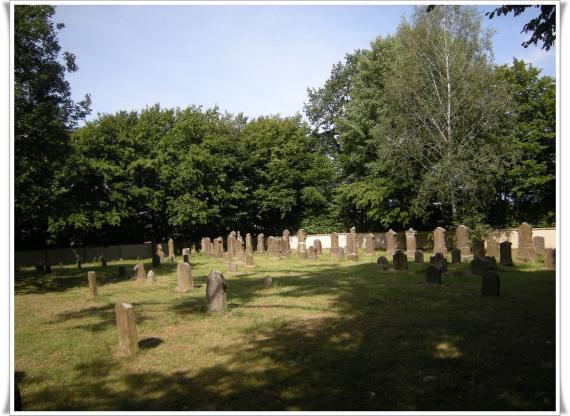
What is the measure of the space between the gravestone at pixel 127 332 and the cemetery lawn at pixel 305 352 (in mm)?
231

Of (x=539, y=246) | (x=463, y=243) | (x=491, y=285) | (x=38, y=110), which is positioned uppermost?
(x=38, y=110)

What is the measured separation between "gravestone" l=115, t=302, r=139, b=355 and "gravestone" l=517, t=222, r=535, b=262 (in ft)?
59.5

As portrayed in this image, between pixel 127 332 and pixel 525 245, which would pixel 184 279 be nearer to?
pixel 127 332

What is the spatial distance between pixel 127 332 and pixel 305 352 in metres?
3.25

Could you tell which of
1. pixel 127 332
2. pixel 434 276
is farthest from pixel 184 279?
pixel 434 276

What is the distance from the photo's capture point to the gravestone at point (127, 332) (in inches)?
272

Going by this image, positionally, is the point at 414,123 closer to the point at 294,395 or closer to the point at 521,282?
the point at 521,282

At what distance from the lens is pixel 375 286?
12.9 m

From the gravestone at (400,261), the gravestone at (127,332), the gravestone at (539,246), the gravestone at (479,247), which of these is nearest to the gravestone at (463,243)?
the gravestone at (479,247)

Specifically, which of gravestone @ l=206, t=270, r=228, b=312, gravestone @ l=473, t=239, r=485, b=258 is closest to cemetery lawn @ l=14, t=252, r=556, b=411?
gravestone @ l=206, t=270, r=228, b=312

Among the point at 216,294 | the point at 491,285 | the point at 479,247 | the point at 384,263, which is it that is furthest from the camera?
the point at 479,247

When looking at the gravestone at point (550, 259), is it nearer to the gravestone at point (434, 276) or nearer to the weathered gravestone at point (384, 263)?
the gravestone at point (434, 276)

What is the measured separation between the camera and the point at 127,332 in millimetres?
6926

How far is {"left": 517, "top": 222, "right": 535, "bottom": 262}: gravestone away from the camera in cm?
1828
